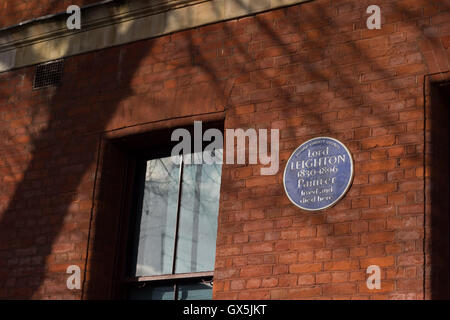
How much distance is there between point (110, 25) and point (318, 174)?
9.53 ft

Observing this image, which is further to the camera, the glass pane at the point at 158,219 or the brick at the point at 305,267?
the glass pane at the point at 158,219

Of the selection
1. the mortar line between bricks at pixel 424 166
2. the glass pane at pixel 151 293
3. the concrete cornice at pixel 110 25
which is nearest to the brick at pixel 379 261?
the mortar line between bricks at pixel 424 166

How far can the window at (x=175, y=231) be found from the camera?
8180 millimetres

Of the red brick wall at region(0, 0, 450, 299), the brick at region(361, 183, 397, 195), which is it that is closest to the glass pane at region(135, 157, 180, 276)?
the red brick wall at region(0, 0, 450, 299)

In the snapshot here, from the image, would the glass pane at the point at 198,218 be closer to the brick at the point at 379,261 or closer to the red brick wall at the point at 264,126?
the red brick wall at the point at 264,126

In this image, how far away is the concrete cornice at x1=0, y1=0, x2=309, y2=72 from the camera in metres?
8.46

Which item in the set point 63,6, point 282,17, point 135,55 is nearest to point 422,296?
point 282,17

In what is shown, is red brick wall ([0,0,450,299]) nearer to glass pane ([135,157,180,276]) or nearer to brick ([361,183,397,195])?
brick ([361,183,397,195])

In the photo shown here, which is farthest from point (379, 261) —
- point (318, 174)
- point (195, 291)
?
point (195, 291)

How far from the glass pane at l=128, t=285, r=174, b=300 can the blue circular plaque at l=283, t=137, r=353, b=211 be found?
1.55 m

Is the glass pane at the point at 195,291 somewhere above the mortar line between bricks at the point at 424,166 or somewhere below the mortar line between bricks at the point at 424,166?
below

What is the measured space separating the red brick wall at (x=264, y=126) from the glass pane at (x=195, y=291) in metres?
0.46

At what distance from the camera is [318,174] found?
24.2ft

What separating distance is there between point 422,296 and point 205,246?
2223mm
